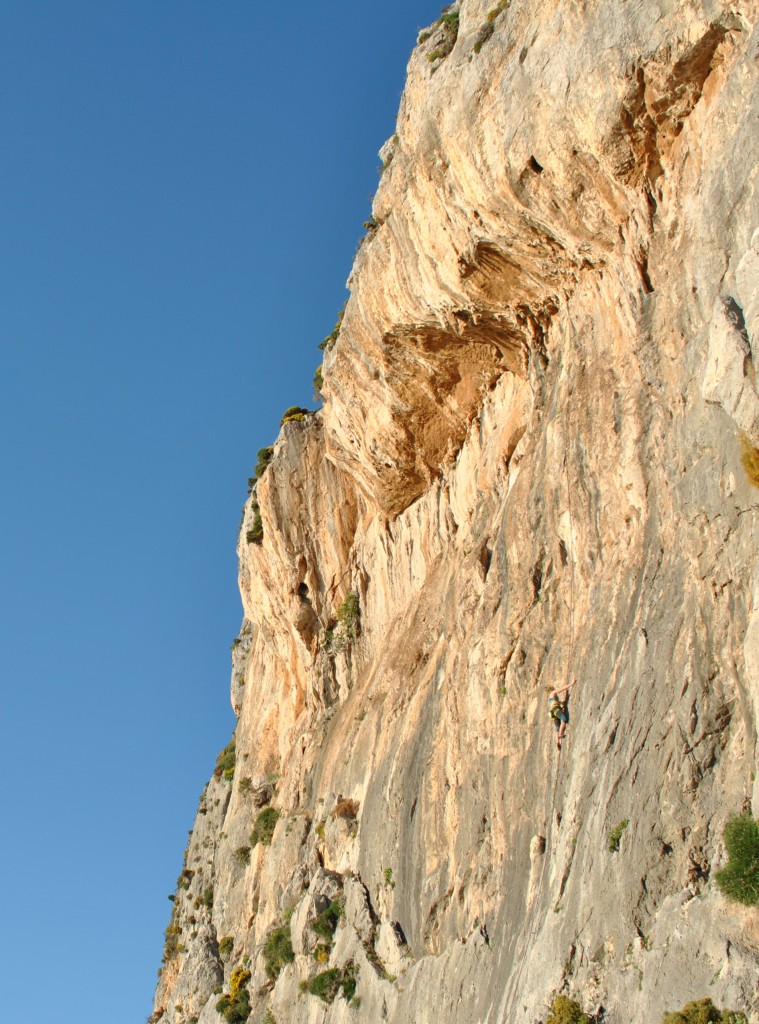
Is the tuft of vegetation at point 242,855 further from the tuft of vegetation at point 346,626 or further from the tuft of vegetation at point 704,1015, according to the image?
the tuft of vegetation at point 704,1015

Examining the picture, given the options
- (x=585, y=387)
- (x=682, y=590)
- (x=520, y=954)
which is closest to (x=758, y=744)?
(x=682, y=590)

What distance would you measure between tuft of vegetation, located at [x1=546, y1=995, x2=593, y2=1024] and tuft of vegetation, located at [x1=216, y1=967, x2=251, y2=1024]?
19653mm

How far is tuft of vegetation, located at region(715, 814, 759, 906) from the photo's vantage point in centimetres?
1307

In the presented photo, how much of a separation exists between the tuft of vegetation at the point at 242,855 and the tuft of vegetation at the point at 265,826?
69 cm

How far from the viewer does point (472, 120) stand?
72.6 feet

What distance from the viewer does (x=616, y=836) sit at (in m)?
15.8

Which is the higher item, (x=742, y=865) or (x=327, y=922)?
(x=327, y=922)

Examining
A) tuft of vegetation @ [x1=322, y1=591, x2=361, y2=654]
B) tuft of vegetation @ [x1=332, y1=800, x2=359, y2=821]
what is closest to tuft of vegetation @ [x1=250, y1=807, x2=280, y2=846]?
tuft of vegetation @ [x1=322, y1=591, x2=361, y2=654]

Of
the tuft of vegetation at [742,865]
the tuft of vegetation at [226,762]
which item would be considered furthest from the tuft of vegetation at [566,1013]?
the tuft of vegetation at [226,762]

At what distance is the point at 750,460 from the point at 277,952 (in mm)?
22998

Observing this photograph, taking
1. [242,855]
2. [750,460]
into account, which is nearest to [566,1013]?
[750,460]

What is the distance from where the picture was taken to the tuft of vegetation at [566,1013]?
596 inches

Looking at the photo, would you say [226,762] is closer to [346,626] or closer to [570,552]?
[346,626]

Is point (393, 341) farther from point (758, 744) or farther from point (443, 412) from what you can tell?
point (758, 744)
